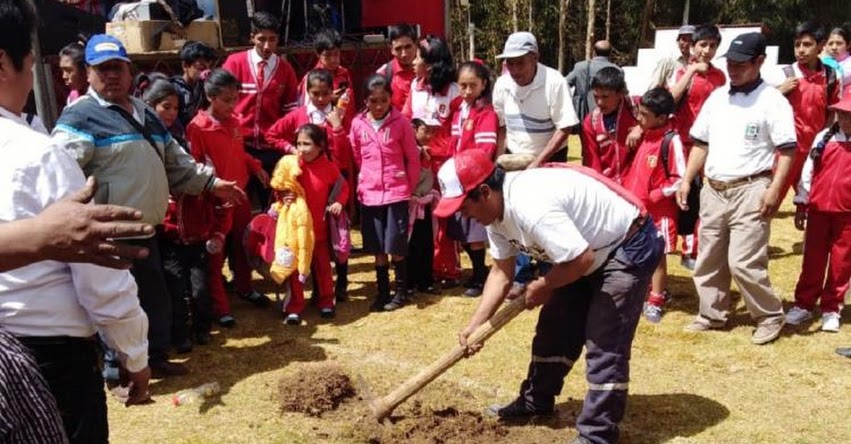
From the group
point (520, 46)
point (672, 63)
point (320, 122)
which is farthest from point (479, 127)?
point (672, 63)

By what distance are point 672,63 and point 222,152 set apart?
5064 mm

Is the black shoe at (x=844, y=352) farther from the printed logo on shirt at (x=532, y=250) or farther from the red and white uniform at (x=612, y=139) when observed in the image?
the printed logo on shirt at (x=532, y=250)

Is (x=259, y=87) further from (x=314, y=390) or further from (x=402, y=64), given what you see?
(x=314, y=390)

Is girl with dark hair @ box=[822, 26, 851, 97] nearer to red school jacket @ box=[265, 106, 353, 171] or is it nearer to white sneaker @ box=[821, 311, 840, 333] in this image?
white sneaker @ box=[821, 311, 840, 333]

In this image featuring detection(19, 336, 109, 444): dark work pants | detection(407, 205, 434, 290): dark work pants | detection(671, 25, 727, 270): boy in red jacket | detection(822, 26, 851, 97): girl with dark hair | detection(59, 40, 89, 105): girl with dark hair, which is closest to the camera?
detection(19, 336, 109, 444): dark work pants

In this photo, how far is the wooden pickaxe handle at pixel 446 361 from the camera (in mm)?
3619

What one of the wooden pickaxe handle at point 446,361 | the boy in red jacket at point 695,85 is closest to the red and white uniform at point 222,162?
the wooden pickaxe handle at point 446,361

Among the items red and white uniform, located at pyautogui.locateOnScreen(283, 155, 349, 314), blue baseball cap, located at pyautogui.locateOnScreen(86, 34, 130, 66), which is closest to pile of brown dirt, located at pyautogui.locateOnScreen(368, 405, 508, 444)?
red and white uniform, located at pyautogui.locateOnScreen(283, 155, 349, 314)

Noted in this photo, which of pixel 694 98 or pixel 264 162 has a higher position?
pixel 694 98

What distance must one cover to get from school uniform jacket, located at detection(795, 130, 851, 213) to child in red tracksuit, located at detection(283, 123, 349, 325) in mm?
3525

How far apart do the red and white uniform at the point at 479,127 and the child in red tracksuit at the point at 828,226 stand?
2.41m

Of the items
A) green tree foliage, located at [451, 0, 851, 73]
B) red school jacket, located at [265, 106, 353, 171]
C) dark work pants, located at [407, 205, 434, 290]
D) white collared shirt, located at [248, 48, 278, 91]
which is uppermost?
green tree foliage, located at [451, 0, 851, 73]

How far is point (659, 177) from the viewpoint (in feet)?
18.7

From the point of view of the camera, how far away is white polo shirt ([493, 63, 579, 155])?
19.4ft
